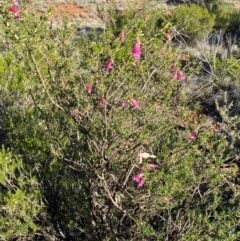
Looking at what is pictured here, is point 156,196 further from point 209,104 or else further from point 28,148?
point 209,104

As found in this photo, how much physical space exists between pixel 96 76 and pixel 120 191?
92 cm

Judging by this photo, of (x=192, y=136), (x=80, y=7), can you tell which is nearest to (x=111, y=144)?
(x=192, y=136)

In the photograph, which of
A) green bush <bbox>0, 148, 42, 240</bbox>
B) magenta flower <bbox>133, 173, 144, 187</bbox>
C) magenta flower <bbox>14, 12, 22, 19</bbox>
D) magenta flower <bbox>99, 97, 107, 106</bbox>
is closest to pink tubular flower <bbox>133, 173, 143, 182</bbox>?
magenta flower <bbox>133, 173, 144, 187</bbox>

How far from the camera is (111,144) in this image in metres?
2.76

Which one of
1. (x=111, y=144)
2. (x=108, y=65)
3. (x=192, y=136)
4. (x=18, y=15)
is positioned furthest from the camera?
(x=192, y=136)

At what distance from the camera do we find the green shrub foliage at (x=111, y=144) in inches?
99.6

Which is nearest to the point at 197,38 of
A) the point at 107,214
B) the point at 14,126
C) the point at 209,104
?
the point at 209,104

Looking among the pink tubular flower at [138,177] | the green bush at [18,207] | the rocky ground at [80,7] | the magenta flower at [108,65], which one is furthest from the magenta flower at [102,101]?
the rocky ground at [80,7]

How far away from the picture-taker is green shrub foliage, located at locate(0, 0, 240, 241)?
8.30ft

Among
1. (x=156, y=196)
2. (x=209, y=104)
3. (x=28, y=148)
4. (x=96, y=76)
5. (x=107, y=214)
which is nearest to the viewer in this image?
(x=96, y=76)

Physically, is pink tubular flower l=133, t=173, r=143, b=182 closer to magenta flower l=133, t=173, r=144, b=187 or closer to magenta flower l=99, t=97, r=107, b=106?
magenta flower l=133, t=173, r=144, b=187

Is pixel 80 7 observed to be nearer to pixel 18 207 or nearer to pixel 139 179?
pixel 18 207

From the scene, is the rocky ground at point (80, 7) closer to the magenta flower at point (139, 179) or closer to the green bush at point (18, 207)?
the green bush at point (18, 207)

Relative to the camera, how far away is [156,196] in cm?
300
